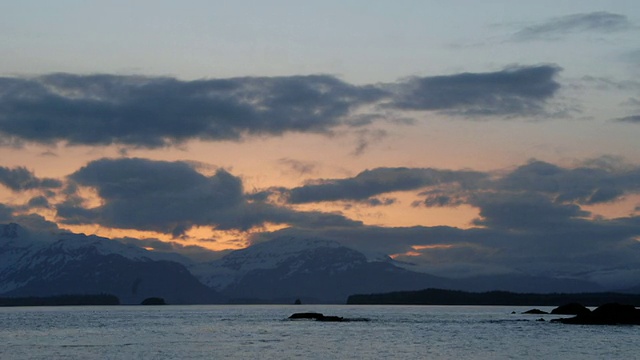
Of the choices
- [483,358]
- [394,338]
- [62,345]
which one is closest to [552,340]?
[394,338]

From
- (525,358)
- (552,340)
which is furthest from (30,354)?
(552,340)

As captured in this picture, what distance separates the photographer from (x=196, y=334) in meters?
165

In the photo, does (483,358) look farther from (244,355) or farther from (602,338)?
(602,338)

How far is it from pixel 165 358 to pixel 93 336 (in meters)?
50.8

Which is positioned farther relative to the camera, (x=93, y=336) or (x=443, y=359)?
(x=93, y=336)

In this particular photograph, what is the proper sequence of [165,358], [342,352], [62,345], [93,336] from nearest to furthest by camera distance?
[165,358], [342,352], [62,345], [93,336]

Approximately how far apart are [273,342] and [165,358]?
3013 centimetres

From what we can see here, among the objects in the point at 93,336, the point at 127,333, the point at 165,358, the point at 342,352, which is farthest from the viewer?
the point at 127,333

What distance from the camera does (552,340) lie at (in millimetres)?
145250

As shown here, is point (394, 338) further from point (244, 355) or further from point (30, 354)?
point (30, 354)

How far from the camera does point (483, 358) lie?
11381 centimetres

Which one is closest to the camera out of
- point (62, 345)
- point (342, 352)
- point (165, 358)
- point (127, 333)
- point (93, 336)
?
point (165, 358)

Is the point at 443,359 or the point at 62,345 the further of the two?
the point at 62,345

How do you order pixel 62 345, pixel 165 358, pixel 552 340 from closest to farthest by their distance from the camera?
pixel 165 358 → pixel 62 345 → pixel 552 340
